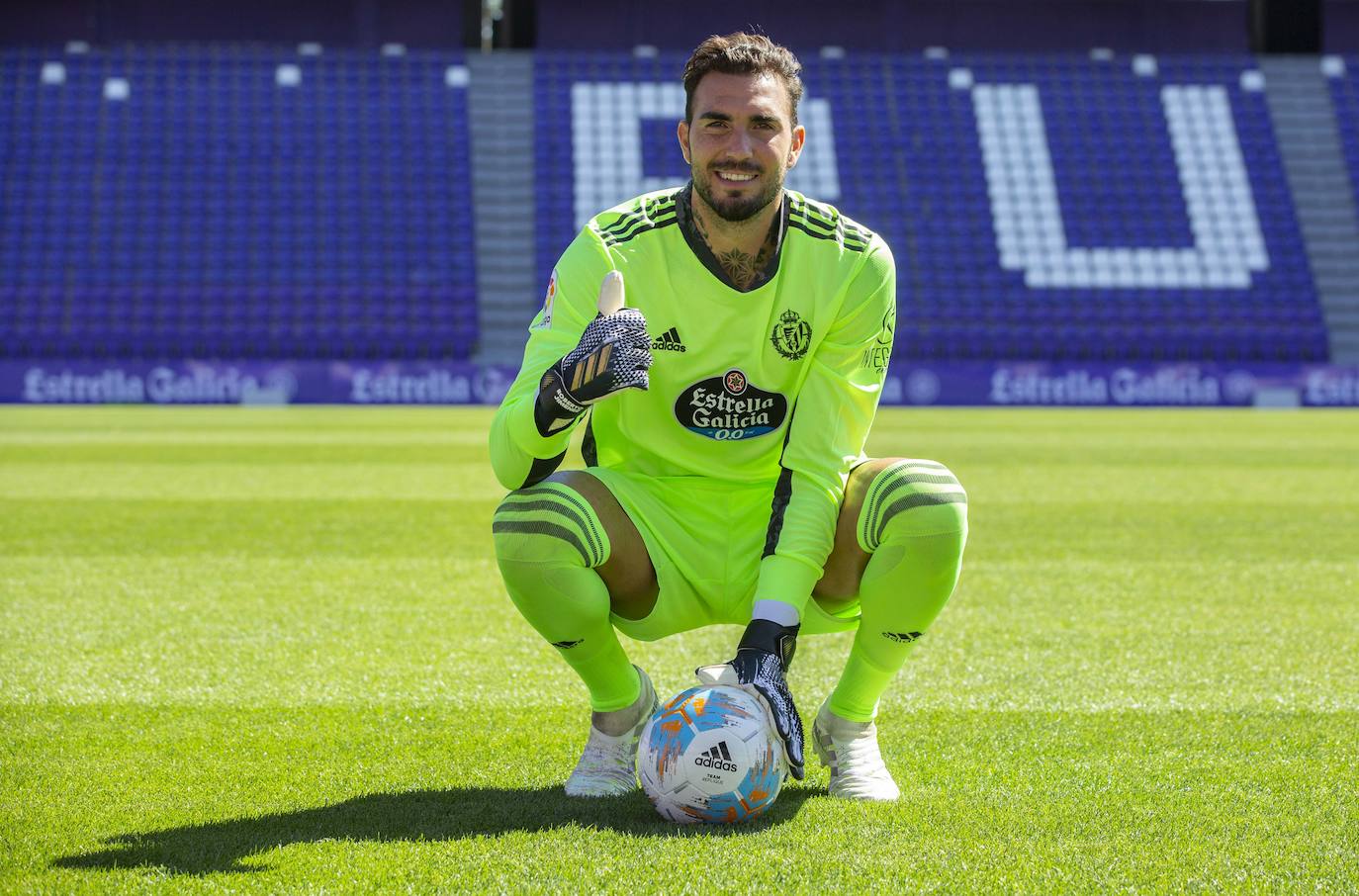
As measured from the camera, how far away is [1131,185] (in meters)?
28.6

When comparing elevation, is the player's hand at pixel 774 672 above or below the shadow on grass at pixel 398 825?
above

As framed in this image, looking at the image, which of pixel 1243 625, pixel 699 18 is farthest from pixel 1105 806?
pixel 699 18

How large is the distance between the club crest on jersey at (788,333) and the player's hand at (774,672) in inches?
26.6

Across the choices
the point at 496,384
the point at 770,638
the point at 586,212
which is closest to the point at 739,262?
the point at 770,638

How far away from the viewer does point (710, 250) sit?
345cm

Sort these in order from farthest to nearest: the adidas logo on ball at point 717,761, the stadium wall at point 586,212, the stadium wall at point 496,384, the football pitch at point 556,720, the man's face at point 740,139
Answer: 1. the stadium wall at point 586,212
2. the stadium wall at point 496,384
3. the man's face at point 740,139
4. the adidas logo on ball at point 717,761
5. the football pitch at point 556,720

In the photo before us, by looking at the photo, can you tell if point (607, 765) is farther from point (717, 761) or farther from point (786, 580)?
point (786, 580)

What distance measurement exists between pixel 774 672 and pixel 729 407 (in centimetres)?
70

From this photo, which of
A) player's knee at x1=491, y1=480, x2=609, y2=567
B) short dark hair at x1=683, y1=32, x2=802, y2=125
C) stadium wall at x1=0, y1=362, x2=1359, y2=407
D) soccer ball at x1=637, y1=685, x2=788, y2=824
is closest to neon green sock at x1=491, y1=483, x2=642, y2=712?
player's knee at x1=491, y1=480, x2=609, y2=567

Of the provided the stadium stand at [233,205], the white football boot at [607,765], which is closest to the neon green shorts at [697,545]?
the white football boot at [607,765]

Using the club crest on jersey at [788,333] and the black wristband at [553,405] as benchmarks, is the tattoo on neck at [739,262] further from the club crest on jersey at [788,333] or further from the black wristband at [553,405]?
the black wristband at [553,405]

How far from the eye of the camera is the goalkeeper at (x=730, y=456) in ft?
10.4

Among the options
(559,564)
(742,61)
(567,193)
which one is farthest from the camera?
(567,193)

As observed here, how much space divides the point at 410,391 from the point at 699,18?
38.4ft
